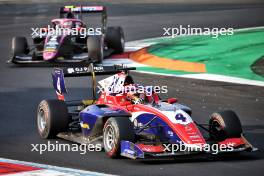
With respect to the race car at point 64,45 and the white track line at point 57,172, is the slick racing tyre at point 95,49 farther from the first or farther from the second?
the white track line at point 57,172

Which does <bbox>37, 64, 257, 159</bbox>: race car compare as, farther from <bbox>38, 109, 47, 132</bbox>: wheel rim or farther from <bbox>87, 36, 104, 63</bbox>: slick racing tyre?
<bbox>87, 36, 104, 63</bbox>: slick racing tyre

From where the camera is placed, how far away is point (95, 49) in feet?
82.1

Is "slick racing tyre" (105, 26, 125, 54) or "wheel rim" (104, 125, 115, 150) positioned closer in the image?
"wheel rim" (104, 125, 115, 150)

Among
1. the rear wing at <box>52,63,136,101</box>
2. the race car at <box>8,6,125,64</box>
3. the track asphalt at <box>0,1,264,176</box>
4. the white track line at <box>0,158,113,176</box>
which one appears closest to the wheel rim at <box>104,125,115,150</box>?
the track asphalt at <box>0,1,264,176</box>

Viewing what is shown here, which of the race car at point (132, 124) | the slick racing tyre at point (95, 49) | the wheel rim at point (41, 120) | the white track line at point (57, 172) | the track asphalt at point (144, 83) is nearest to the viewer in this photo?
the white track line at point (57, 172)

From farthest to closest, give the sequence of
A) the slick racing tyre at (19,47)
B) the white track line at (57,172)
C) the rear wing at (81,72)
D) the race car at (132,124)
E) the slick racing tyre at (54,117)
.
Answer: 1. the slick racing tyre at (19,47)
2. the rear wing at (81,72)
3. the slick racing tyre at (54,117)
4. the race car at (132,124)
5. the white track line at (57,172)

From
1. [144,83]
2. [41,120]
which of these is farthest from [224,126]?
[144,83]

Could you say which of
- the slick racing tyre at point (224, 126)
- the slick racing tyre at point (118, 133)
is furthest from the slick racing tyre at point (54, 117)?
the slick racing tyre at point (224, 126)

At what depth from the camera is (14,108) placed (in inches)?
730

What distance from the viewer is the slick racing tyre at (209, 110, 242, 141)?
14031 mm

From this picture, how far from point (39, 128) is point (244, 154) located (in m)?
3.64

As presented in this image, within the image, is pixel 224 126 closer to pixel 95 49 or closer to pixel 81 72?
pixel 81 72

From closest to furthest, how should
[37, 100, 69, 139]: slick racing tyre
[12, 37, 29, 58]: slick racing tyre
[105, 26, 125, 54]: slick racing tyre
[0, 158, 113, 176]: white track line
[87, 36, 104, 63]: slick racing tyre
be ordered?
1. [0, 158, 113, 176]: white track line
2. [37, 100, 69, 139]: slick racing tyre
3. [87, 36, 104, 63]: slick racing tyre
4. [12, 37, 29, 58]: slick racing tyre
5. [105, 26, 125, 54]: slick racing tyre

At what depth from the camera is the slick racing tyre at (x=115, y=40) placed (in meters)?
27.4
